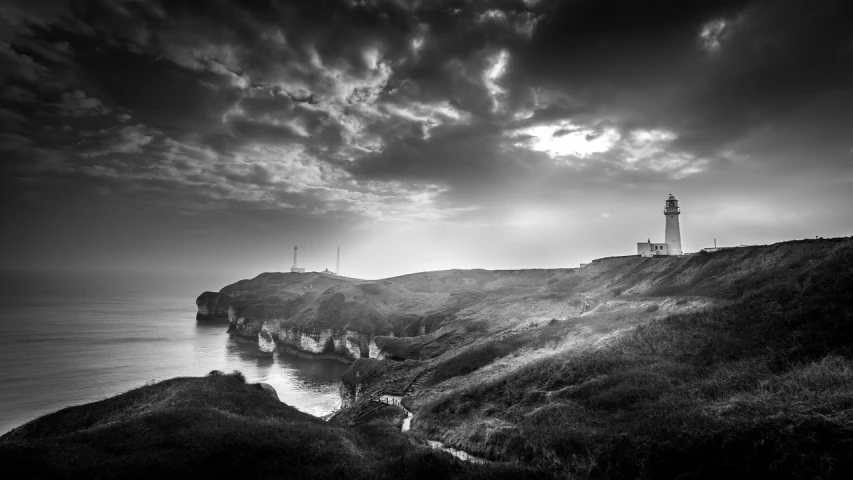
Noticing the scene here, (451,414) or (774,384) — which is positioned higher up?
(774,384)

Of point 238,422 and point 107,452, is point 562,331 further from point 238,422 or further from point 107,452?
point 107,452

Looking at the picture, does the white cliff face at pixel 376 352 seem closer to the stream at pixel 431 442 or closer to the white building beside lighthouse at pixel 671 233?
the stream at pixel 431 442

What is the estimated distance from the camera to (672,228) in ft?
238

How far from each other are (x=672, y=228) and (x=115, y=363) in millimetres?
109637

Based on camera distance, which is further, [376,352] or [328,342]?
[328,342]

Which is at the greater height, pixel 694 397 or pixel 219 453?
pixel 694 397

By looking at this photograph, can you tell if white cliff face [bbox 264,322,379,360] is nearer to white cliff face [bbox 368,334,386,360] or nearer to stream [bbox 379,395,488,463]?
white cliff face [bbox 368,334,386,360]

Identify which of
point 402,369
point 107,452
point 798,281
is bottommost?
point 402,369

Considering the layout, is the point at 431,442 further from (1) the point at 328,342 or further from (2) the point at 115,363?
(2) the point at 115,363

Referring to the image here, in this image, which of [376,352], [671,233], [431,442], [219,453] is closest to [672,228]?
[671,233]

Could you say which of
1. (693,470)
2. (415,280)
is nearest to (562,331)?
(693,470)

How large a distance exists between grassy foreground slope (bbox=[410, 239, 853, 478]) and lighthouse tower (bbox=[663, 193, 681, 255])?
113 ft

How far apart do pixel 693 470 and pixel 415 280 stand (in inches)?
5206

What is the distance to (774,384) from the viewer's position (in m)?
16.8
